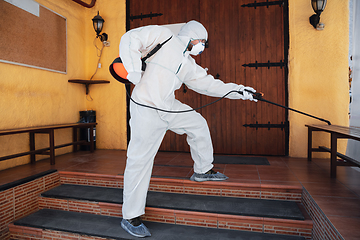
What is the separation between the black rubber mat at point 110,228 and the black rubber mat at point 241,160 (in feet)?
4.57

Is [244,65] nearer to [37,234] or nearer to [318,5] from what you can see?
[318,5]

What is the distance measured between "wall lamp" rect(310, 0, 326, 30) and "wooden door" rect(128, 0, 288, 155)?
403mm

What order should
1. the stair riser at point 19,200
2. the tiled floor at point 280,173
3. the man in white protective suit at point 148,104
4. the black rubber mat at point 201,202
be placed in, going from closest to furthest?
the tiled floor at point 280,173
the man in white protective suit at point 148,104
the black rubber mat at point 201,202
the stair riser at point 19,200

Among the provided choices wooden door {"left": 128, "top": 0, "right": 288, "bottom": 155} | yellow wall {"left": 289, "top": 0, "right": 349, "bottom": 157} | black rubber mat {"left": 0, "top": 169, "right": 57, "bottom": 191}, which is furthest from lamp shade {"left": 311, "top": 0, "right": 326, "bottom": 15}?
black rubber mat {"left": 0, "top": 169, "right": 57, "bottom": 191}

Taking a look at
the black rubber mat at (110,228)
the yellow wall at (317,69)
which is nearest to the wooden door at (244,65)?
the yellow wall at (317,69)

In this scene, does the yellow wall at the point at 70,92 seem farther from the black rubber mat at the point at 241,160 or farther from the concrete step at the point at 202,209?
the black rubber mat at the point at 241,160

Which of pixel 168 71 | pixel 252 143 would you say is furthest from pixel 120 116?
pixel 168 71

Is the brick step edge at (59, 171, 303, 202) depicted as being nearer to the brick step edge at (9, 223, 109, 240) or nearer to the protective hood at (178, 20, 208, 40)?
the brick step edge at (9, 223, 109, 240)

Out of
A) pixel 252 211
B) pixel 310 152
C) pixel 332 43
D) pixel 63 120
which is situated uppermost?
pixel 332 43

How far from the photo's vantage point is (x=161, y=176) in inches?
103

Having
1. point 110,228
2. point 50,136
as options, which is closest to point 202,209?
point 110,228

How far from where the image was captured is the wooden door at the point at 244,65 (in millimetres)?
3613

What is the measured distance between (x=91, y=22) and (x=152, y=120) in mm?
3390

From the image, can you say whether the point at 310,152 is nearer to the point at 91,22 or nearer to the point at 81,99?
the point at 81,99
